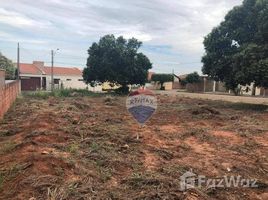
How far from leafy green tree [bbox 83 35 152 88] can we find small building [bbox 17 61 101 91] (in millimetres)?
16985

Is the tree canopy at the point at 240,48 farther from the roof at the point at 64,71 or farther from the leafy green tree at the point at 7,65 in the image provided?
the roof at the point at 64,71

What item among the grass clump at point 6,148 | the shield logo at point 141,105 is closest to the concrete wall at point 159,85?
the shield logo at point 141,105

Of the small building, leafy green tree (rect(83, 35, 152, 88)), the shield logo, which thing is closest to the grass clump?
the shield logo

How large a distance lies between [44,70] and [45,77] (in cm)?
237

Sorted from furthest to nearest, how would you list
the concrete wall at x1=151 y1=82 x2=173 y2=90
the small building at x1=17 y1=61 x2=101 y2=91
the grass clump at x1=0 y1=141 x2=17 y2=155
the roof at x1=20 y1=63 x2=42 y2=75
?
the concrete wall at x1=151 y1=82 x2=173 y2=90
the roof at x1=20 y1=63 x2=42 y2=75
the small building at x1=17 y1=61 x2=101 y2=91
the grass clump at x1=0 y1=141 x2=17 y2=155

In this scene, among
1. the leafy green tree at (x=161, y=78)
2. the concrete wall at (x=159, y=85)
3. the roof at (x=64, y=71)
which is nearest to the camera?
the roof at (x=64, y=71)

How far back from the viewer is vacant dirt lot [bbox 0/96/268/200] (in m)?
5.49

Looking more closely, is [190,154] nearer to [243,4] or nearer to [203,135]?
[203,135]

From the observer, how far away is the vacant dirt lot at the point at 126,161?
5488 mm

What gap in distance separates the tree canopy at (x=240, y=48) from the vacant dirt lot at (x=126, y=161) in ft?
22.1

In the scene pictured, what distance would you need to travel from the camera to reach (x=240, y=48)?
2073cm

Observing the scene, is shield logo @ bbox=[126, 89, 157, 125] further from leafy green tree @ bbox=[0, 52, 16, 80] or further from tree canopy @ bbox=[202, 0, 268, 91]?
leafy green tree @ bbox=[0, 52, 16, 80]

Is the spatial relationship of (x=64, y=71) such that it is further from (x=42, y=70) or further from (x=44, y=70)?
(x=42, y=70)

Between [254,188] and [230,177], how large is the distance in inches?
21.2
